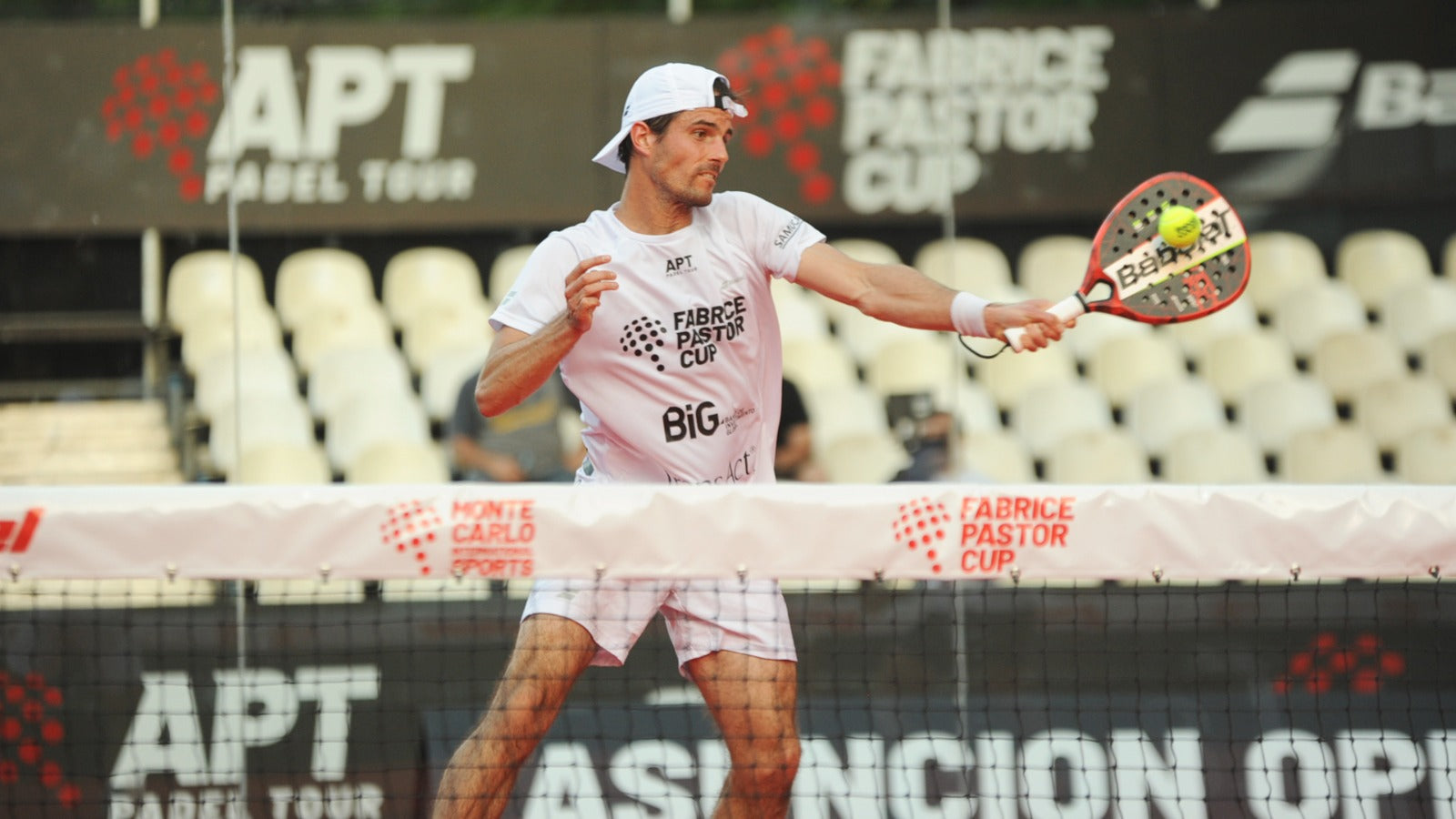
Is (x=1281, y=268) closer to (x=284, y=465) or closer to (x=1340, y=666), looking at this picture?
(x=1340, y=666)

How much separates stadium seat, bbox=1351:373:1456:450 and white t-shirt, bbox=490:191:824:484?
402cm

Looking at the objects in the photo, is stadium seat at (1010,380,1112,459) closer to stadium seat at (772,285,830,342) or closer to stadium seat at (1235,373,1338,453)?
stadium seat at (1235,373,1338,453)

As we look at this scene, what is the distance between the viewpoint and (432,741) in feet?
20.6

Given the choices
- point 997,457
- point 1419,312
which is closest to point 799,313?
point 997,457

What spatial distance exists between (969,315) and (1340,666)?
313 centimetres

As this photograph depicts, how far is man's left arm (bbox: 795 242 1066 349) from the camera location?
386 centimetres

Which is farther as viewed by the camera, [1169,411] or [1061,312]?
[1169,411]

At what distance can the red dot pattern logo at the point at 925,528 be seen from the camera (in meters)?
4.11

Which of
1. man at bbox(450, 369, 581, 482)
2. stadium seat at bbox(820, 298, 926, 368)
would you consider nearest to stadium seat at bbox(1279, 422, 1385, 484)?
stadium seat at bbox(820, 298, 926, 368)

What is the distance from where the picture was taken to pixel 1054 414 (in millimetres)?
7520

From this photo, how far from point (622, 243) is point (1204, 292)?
4.58 ft

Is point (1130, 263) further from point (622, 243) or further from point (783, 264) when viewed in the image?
point (622, 243)

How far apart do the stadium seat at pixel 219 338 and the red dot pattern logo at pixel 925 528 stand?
3.42m

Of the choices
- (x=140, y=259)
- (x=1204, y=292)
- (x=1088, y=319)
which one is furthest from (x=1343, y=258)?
(x=140, y=259)
